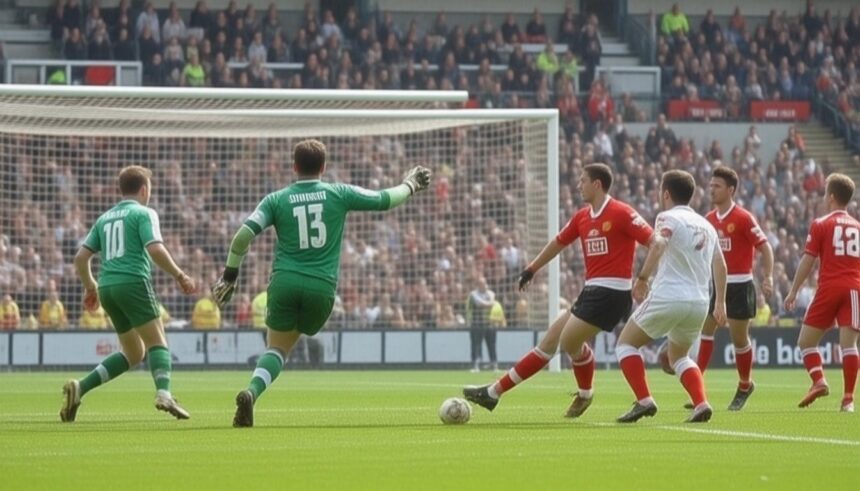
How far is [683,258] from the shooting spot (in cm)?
1260

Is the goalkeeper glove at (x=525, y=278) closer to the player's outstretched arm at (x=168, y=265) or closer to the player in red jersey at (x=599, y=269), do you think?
the player in red jersey at (x=599, y=269)

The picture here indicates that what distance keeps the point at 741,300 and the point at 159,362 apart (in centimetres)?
568

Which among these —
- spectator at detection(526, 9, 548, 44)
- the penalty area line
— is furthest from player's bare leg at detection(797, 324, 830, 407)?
spectator at detection(526, 9, 548, 44)

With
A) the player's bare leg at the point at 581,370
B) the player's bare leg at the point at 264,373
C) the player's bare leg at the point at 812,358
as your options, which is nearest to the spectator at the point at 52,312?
the player's bare leg at the point at 812,358

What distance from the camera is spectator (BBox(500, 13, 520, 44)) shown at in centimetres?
4131

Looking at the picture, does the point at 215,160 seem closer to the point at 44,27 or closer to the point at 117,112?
the point at 117,112

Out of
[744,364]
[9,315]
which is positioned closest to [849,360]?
[744,364]

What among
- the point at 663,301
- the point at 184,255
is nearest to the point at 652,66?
the point at 184,255

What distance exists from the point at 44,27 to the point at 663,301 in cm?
2856

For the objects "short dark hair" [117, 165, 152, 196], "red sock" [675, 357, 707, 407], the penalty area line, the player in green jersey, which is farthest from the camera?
"short dark hair" [117, 165, 152, 196]

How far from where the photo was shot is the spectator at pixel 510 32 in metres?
41.3

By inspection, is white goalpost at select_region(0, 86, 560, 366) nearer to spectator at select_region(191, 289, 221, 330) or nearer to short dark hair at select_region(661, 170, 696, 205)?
spectator at select_region(191, 289, 221, 330)

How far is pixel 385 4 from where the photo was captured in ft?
139

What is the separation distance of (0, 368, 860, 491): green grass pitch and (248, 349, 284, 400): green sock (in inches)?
12.2
